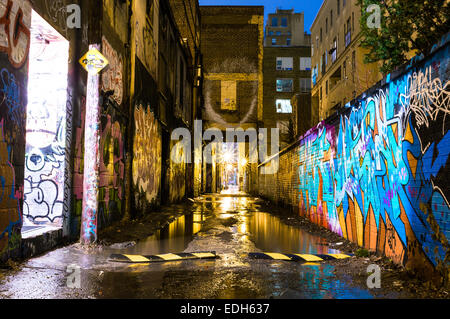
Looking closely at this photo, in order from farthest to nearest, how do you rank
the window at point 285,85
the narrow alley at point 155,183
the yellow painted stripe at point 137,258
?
the window at point 285,85 → the yellow painted stripe at point 137,258 → the narrow alley at point 155,183

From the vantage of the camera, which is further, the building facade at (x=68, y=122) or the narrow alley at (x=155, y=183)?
the building facade at (x=68, y=122)

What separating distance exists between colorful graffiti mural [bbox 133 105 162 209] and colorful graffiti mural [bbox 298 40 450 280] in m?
6.05

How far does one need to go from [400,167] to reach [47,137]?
19.7ft

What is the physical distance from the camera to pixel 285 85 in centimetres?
5991

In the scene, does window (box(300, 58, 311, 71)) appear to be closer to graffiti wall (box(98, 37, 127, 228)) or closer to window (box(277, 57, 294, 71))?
window (box(277, 57, 294, 71))

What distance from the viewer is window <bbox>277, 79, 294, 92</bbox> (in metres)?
59.8

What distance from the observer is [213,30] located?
3088 centimetres

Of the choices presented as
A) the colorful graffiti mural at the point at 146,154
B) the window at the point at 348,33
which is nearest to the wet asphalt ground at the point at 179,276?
the colorful graffiti mural at the point at 146,154

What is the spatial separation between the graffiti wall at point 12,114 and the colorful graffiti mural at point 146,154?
18.2 feet

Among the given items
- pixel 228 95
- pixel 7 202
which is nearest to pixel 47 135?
pixel 7 202

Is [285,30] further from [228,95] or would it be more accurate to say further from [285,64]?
[228,95]

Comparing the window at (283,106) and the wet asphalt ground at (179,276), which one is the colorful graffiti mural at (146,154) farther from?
the window at (283,106)

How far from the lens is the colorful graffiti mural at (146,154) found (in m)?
11.2

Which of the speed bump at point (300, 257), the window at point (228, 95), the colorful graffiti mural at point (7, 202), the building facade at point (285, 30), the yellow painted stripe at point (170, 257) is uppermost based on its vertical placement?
the building facade at point (285, 30)
